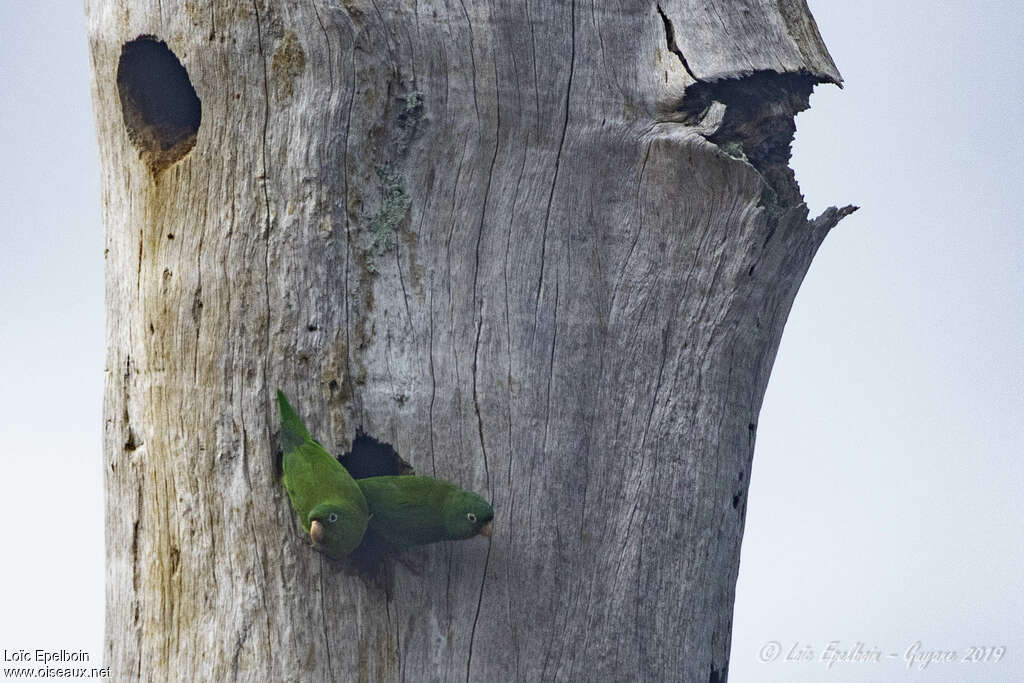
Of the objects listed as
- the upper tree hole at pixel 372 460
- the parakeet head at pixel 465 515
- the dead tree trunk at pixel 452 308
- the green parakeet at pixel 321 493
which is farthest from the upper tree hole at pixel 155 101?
the parakeet head at pixel 465 515

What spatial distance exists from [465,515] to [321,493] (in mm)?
423

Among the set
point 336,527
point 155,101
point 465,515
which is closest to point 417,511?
point 465,515

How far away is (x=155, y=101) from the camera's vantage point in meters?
3.51

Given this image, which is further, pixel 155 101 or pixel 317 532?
pixel 155 101

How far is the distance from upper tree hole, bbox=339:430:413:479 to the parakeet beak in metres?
0.31

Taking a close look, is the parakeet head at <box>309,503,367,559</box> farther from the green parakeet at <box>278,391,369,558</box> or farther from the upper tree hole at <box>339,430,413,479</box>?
the upper tree hole at <box>339,430,413,479</box>

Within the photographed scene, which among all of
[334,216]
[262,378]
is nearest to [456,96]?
[334,216]

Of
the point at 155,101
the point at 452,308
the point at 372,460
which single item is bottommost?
the point at 372,460

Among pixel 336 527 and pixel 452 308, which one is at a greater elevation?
pixel 452 308

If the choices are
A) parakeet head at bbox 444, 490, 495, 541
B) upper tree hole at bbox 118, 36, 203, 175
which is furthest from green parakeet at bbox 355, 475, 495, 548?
upper tree hole at bbox 118, 36, 203, 175

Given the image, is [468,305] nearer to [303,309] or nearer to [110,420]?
[303,309]

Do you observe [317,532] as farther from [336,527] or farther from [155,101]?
[155,101]

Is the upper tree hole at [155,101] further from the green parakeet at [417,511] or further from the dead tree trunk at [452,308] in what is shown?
the green parakeet at [417,511]

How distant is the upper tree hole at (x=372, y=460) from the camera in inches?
124
